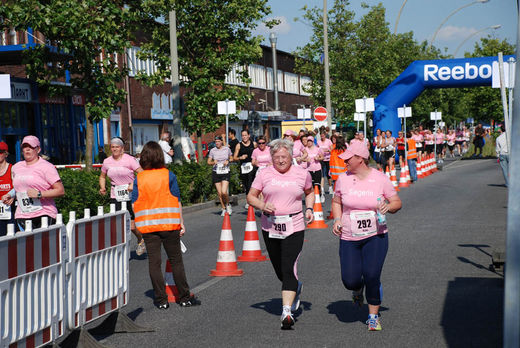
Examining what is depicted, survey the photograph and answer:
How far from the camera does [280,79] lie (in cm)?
7581

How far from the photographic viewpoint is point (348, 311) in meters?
8.54

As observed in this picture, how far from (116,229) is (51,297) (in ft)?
4.52

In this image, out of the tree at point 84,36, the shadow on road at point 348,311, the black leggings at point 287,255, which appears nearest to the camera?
the black leggings at point 287,255

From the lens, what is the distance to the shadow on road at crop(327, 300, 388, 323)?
8.15 m

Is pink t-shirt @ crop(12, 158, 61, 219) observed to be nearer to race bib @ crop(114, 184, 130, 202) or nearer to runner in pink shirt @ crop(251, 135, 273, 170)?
race bib @ crop(114, 184, 130, 202)

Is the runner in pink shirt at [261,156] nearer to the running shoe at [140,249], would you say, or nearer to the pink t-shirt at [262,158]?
the pink t-shirt at [262,158]

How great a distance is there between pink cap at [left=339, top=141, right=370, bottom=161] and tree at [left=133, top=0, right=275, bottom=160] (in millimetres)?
21290

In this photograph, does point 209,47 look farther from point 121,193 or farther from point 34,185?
point 34,185

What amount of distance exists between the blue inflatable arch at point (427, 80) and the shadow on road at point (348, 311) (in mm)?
30495

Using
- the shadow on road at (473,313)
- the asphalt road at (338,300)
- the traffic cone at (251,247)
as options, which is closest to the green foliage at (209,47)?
the asphalt road at (338,300)

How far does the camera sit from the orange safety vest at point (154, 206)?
880 centimetres

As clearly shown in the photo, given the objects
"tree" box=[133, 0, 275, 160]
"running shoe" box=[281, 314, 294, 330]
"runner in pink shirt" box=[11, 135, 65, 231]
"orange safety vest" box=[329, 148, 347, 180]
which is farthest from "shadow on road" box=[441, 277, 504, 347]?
"tree" box=[133, 0, 275, 160]

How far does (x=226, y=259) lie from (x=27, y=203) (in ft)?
8.49

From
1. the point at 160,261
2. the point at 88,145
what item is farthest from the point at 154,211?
the point at 88,145
